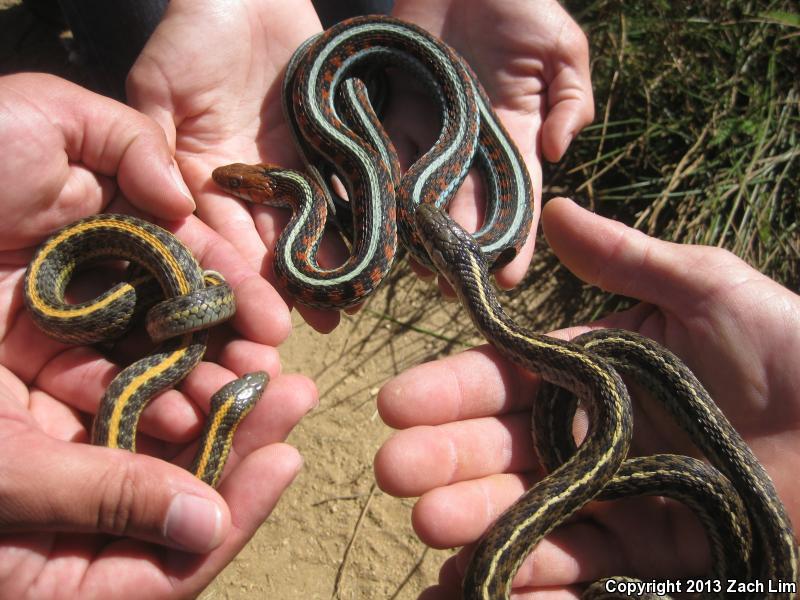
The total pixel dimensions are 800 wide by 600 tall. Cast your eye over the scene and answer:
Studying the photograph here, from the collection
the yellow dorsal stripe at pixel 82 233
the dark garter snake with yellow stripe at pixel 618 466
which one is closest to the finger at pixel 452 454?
the dark garter snake with yellow stripe at pixel 618 466

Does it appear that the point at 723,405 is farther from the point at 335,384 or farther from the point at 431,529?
the point at 335,384

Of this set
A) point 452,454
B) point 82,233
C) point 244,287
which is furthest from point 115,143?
point 452,454

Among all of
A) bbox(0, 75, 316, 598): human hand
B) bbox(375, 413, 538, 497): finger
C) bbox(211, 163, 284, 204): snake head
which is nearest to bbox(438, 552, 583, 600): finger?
bbox(375, 413, 538, 497): finger

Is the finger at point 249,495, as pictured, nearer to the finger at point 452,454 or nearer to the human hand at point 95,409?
the human hand at point 95,409

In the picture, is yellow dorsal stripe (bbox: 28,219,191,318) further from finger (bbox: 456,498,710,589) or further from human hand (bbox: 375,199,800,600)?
finger (bbox: 456,498,710,589)

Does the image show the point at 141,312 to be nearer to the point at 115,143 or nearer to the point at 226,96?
the point at 115,143

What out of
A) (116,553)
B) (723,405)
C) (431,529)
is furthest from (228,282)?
(723,405)
